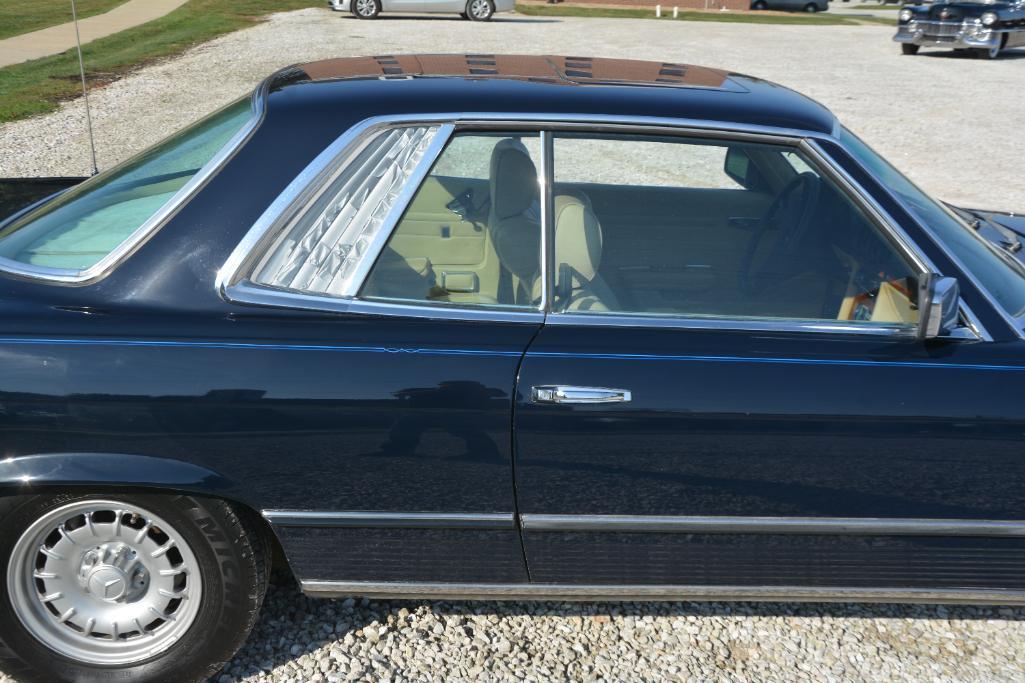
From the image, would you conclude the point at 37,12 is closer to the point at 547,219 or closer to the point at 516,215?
the point at 516,215

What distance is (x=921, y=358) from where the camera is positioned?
2.56 meters

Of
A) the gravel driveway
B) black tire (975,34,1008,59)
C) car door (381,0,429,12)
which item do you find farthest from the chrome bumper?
car door (381,0,429,12)

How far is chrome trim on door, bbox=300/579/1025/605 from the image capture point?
266cm

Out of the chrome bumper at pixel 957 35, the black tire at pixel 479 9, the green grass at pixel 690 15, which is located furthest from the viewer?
the green grass at pixel 690 15

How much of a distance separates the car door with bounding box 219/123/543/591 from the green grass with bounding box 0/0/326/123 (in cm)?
954

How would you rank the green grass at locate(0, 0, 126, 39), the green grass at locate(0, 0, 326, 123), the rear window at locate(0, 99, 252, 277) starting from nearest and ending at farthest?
the rear window at locate(0, 99, 252, 277) < the green grass at locate(0, 0, 326, 123) < the green grass at locate(0, 0, 126, 39)

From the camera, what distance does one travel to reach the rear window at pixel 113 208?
261 centimetres

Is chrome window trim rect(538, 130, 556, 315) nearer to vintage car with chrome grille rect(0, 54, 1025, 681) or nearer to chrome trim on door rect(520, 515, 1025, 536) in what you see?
vintage car with chrome grille rect(0, 54, 1025, 681)

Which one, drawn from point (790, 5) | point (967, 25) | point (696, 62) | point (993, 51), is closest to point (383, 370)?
point (696, 62)

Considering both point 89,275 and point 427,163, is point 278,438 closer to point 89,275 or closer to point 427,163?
point 89,275

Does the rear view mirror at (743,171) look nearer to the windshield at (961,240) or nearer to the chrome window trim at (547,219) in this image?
the windshield at (961,240)

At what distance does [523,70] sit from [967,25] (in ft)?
63.0

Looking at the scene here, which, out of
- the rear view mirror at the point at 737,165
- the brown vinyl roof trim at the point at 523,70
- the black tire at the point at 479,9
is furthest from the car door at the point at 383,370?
the black tire at the point at 479,9

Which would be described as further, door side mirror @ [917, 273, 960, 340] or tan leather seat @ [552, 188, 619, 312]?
tan leather seat @ [552, 188, 619, 312]
